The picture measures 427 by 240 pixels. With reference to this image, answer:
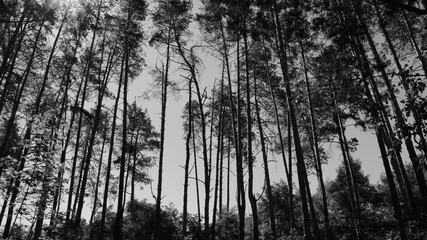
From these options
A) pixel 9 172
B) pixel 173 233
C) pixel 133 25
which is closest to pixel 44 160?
pixel 9 172

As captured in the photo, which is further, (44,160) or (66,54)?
(66,54)

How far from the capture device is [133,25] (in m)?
14.0

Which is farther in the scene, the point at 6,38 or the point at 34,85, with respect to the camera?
the point at 34,85

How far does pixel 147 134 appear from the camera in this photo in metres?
21.5

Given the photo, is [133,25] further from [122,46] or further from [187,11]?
[187,11]

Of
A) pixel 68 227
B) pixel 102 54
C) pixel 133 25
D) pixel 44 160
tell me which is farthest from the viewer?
pixel 102 54

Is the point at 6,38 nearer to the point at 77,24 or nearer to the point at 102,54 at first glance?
the point at 77,24

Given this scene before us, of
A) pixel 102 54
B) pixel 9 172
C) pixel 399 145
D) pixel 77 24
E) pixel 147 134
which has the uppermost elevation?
pixel 77 24

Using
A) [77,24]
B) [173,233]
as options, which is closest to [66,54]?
[77,24]

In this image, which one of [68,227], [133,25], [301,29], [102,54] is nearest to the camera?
[68,227]

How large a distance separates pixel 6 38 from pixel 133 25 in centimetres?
598

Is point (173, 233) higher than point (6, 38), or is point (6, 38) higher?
point (6, 38)

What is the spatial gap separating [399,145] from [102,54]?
15111 millimetres

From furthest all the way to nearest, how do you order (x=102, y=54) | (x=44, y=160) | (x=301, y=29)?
1. (x=102, y=54)
2. (x=301, y=29)
3. (x=44, y=160)
